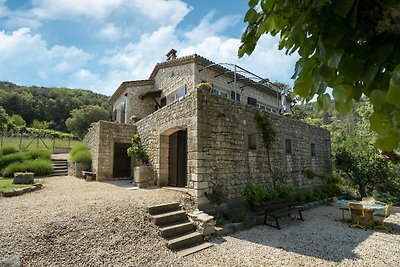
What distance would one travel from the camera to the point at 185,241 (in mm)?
5324

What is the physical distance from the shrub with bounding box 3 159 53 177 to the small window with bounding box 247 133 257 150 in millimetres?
11695

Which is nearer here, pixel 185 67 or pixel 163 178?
pixel 163 178

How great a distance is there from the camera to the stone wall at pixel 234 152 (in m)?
6.92

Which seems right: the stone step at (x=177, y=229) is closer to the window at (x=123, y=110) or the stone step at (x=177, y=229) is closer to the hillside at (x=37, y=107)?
the window at (x=123, y=110)

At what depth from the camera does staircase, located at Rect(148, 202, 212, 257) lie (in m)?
5.16

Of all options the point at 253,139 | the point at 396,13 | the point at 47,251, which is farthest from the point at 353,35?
the point at 253,139

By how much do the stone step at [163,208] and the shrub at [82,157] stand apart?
361 inches

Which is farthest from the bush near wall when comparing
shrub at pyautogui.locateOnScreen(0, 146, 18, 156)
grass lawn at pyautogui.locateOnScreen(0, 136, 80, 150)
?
grass lawn at pyautogui.locateOnScreen(0, 136, 80, 150)

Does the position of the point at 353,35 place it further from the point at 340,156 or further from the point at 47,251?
the point at 340,156

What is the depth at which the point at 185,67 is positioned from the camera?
12180 mm

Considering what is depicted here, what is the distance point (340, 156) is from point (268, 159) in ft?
21.2

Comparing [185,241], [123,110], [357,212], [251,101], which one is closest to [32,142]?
[123,110]

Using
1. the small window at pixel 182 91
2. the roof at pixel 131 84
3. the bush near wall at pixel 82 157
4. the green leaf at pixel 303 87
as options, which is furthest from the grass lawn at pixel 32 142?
the green leaf at pixel 303 87

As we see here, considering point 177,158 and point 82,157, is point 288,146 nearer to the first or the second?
point 177,158
